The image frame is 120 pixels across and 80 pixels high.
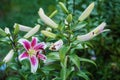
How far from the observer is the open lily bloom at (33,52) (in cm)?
267

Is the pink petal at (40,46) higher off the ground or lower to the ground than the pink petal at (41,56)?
higher

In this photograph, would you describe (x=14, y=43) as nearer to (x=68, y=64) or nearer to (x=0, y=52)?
(x=68, y=64)

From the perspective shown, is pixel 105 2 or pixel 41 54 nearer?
pixel 41 54

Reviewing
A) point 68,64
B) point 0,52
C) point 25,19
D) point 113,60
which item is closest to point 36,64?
point 68,64

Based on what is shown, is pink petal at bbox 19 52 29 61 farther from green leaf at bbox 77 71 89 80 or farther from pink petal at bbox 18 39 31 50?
green leaf at bbox 77 71 89 80

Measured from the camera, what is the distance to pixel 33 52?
2715mm

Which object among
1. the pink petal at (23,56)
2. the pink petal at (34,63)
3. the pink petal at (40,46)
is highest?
the pink petal at (40,46)

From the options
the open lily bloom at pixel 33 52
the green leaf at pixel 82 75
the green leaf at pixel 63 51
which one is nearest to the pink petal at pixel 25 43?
the open lily bloom at pixel 33 52

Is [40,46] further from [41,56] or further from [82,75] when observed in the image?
[82,75]

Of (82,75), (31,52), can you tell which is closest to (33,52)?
(31,52)

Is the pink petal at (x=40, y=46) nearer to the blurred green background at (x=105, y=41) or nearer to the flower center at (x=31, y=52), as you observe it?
the flower center at (x=31, y=52)

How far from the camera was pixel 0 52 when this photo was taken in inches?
179

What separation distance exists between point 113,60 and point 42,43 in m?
1.56

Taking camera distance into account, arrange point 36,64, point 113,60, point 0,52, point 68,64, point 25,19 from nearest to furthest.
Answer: point 36,64 < point 68,64 < point 113,60 < point 0,52 < point 25,19
